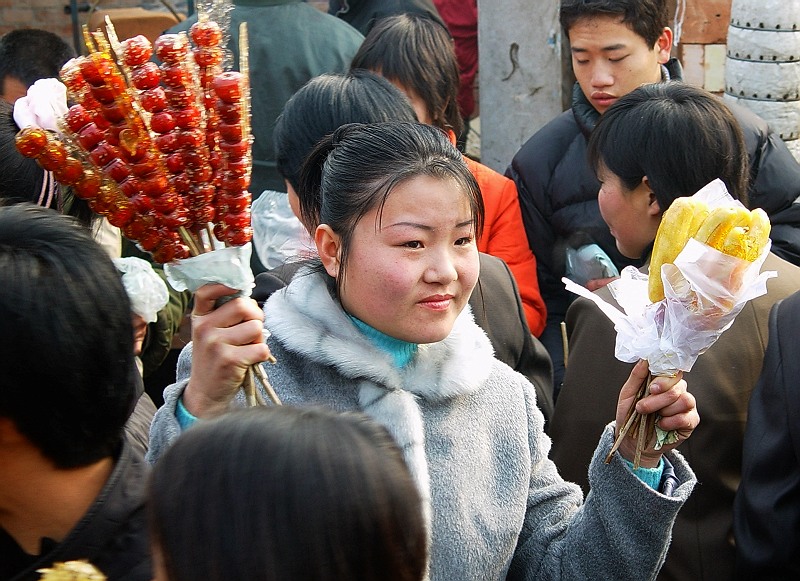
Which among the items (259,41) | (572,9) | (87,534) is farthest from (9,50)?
(87,534)

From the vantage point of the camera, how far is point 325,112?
8.93 feet

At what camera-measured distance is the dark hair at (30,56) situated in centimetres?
426

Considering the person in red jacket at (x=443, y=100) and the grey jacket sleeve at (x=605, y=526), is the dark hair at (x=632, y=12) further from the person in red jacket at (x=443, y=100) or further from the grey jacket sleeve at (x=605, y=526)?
the grey jacket sleeve at (x=605, y=526)

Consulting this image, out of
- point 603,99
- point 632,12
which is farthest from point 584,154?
point 632,12

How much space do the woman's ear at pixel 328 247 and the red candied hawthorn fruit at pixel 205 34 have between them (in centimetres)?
41

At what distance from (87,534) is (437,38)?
8.86 feet

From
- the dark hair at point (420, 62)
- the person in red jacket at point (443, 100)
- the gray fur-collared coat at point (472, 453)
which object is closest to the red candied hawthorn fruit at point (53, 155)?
the gray fur-collared coat at point (472, 453)

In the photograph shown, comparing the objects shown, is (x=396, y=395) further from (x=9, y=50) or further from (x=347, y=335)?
(x=9, y=50)

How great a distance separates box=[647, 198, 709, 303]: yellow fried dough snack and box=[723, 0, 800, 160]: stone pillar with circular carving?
8.90 ft

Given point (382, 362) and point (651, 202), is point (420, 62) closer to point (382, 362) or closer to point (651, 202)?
point (651, 202)

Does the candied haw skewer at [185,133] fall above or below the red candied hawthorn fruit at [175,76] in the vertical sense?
below

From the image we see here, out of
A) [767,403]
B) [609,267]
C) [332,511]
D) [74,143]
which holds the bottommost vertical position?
[609,267]

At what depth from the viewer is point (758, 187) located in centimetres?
356

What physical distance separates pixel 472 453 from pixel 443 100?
2.02m
